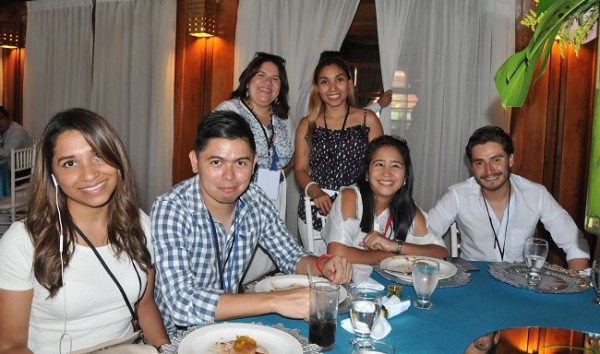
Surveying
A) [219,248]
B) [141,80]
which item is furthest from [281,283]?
[141,80]

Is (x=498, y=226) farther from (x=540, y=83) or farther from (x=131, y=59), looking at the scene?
(x=131, y=59)

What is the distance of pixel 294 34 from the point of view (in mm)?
5121

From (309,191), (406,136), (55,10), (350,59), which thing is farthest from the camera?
(55,10)

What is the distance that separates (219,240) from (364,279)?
0.53m

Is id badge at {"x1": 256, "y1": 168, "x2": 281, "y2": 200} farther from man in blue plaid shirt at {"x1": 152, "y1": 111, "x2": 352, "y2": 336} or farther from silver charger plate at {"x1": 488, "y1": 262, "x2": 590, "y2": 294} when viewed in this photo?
silver charger plate at {"x1": 488, "y1": 262, "x2": 590, "y2": 294}

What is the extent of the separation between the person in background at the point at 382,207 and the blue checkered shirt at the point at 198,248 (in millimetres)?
442

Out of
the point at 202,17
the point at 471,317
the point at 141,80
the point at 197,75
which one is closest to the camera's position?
the point at 471,317

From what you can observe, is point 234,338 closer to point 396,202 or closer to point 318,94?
point 396,202

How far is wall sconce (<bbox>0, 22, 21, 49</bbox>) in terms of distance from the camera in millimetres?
7328

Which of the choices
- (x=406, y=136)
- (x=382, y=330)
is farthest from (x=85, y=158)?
(x=406, y=136)

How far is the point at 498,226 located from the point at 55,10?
6.18 meters

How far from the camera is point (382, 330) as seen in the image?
1524 millimetres

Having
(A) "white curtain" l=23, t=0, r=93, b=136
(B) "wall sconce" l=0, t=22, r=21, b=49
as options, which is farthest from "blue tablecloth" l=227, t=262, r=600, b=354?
(B) "wall sconce" l=0, t=22, r=21, b=49

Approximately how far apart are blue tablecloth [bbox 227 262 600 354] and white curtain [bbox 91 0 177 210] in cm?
438
